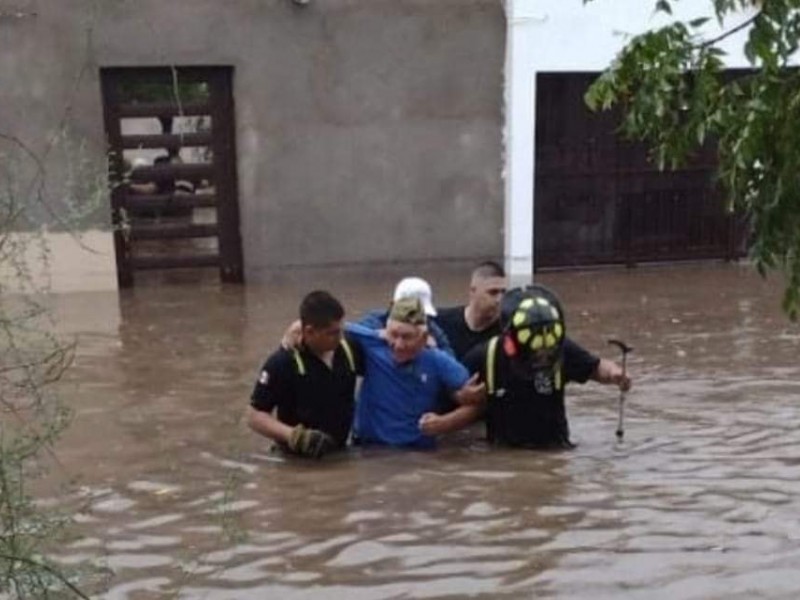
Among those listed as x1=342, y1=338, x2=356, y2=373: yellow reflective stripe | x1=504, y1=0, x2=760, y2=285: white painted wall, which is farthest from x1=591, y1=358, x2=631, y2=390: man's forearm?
x1=504, y1=0, x2=760, y2=285: white painted wall

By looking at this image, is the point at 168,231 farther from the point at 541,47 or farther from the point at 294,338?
the point at 294,338

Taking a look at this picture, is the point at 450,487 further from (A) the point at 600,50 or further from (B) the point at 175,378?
(A) the point at 600,50

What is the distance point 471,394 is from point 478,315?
0.69 metres

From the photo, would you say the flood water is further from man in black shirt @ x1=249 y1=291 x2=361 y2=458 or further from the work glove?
man in black shirt @ x1=249 y1=291 x2=361 y2=458

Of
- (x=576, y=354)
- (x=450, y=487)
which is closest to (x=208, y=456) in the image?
(x=450, y=487)

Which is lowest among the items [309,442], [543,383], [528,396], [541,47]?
[309,442]

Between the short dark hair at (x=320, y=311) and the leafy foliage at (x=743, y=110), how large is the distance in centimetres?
339

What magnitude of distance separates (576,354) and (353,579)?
2.35m

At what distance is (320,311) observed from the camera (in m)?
6.89

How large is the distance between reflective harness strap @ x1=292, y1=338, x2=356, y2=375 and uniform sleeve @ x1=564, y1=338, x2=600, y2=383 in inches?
46.2

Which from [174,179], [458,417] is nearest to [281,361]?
[458,417]

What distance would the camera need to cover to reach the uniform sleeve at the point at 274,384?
7.09 metres

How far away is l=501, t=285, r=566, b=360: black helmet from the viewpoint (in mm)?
6832

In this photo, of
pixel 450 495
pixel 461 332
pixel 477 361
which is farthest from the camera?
→ pixel 461 332
